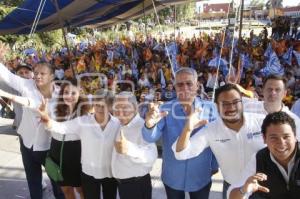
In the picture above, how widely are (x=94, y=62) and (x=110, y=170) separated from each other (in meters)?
6.22

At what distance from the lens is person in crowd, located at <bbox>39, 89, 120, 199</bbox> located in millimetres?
2455

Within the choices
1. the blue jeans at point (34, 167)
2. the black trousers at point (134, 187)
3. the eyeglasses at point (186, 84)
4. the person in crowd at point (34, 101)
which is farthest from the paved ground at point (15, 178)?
the eyeglasses at point (186, 84)

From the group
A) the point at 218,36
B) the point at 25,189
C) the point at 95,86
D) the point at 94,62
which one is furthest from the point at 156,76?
the point at 25,189

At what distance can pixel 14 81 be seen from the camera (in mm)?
2943

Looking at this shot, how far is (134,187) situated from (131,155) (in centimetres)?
30

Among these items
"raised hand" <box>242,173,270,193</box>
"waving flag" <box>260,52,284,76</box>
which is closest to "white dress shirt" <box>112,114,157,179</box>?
"raised hand" <box>242,173,270,193</box>

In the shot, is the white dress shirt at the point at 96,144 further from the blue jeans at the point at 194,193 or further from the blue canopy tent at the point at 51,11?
the blue canopy tent at the point at 51,11

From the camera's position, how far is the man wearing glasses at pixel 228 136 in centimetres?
207

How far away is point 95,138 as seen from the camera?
2473 mm

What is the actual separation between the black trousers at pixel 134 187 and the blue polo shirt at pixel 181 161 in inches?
7.1

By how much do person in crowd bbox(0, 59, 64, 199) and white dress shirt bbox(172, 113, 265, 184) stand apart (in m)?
1.26

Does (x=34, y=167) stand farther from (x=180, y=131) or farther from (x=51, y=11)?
(x=51, y=11)

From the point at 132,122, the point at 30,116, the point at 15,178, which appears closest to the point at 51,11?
the point at 15,178

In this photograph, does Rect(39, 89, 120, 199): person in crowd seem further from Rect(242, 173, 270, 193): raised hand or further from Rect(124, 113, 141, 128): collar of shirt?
Rect(242, 173, 270, 193): raised hand
